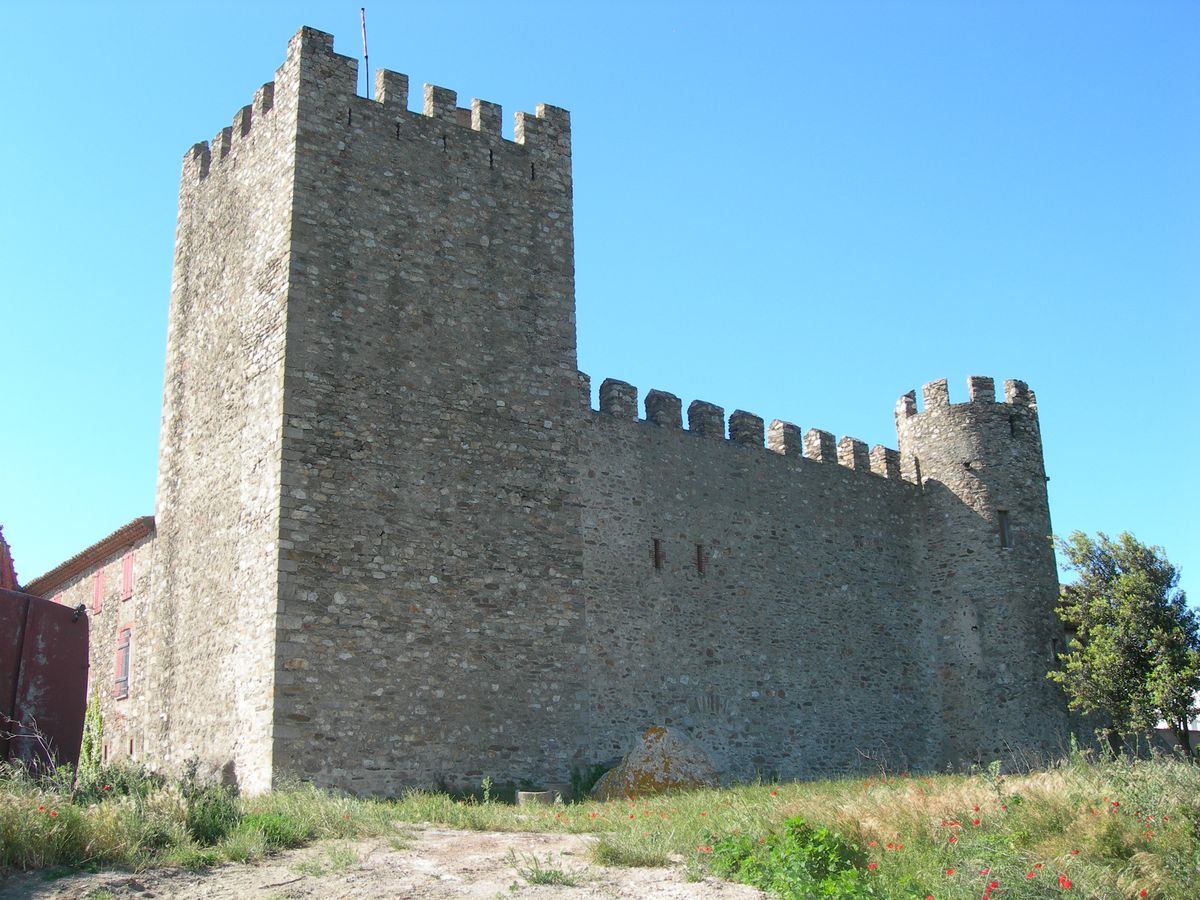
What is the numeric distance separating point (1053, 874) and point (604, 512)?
1106 centimetres

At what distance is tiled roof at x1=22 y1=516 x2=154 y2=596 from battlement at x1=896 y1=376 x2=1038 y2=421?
15.0m

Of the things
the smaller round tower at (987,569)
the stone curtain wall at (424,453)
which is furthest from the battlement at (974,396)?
the stone curtain wall at (424,453)

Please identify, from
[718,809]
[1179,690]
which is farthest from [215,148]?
[1179,690]

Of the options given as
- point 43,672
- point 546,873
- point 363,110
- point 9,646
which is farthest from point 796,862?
point 363,110

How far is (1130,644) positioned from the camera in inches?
859

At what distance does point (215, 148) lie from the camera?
18219mm

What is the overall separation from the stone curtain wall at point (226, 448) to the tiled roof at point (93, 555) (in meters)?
0.61

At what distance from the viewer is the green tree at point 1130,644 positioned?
21.3 m

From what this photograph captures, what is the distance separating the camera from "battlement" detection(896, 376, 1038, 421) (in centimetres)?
2448

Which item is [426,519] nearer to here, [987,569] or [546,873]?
[546,873]

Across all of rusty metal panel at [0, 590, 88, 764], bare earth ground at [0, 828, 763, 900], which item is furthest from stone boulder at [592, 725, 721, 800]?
rusty metal panel at [0, 590, 88, 764]

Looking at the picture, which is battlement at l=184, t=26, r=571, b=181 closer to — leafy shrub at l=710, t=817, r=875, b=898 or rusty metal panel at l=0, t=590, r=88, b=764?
rusty metal panel at l=0, t=590, r=88, b=764

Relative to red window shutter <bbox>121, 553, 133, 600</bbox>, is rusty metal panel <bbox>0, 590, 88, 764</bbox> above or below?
below

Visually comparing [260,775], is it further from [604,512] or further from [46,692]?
[604,512]
